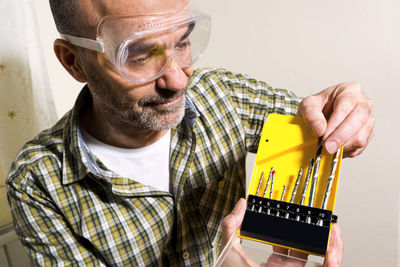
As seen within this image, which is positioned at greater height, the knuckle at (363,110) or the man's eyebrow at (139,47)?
the man's eyebrow at (139,47)

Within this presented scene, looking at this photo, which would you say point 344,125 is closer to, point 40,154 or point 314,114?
point 314,114

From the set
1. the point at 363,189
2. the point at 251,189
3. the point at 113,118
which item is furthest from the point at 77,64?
the point at 363,189

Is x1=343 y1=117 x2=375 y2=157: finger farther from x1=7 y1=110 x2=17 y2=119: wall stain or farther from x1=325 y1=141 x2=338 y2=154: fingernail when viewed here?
x1=7 y1=110 x2=17 y2=119: wall stain

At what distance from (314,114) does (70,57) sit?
0.67 metres

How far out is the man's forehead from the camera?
0.86 meters

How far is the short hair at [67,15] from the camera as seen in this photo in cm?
94

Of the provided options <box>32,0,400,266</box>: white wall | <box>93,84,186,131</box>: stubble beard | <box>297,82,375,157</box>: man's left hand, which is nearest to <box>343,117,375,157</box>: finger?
<box>297,82,375,157</box>: man's left hand

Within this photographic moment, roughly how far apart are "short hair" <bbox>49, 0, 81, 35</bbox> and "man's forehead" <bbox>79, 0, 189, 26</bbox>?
1.3 inches

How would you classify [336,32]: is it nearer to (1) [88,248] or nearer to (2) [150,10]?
(2) [150,10]

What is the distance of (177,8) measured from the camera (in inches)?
36.2

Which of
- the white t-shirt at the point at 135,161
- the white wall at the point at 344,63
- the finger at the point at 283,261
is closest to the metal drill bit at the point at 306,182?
the finger at the point at 283,261

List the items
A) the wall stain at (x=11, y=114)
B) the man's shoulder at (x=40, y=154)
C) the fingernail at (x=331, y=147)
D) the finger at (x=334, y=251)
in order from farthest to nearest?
the wall stain at (x=11, y=114) → the man's shoulder at (x=40, y=154) → the fingernail at (x=331, y=147) → the finger at (x=334, y=251)

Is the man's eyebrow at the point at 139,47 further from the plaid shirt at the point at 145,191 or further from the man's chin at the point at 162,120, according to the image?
the plaid shirt at the point at 145,191

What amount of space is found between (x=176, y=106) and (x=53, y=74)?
33.3 inches
